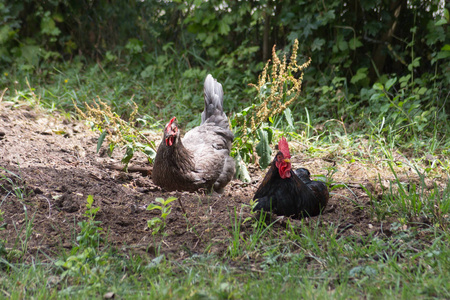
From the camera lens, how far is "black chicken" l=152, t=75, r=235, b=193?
13.0 feet

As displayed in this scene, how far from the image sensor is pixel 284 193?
334cm

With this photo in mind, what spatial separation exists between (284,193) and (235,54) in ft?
13.7

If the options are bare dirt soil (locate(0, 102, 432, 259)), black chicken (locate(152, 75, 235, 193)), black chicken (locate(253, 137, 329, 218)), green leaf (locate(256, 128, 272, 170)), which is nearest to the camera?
bare dirt soil (locate(0, 102, 432, 259))

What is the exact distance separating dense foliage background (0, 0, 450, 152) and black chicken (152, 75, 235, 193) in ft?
4.15

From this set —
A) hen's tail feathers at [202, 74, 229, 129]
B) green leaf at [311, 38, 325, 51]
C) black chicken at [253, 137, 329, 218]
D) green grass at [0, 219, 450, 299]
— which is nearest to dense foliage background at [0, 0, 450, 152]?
green leaf at [311, 38, 325, 51]

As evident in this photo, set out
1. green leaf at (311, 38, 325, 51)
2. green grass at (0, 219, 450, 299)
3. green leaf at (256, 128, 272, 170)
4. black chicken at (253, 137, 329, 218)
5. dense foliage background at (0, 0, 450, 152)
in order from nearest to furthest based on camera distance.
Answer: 1. green grass at (0, 219, 450, 299)
2. black chicken at (253, 137, 329, 218)
3. green leaf at (256, 128, 272, 170)
4. dense foliage background at (0, 0, 450, 152)
5. green leaf at (311, 38, 325, 51)

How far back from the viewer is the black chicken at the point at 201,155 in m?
3.96

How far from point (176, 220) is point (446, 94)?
4.05m

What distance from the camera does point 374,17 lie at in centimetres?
608

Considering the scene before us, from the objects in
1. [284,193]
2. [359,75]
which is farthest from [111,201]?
[359,75]

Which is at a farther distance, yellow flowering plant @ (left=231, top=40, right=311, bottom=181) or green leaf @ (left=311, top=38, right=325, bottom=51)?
green leaf @ (left=311, top=38, right=325, bottom=51)

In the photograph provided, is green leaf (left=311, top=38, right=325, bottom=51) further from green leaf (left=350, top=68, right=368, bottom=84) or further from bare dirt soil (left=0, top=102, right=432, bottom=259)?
bare dirt soil (left=0, top=102, right=432, bottom=259)

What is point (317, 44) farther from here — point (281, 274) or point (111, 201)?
point (281, 274)

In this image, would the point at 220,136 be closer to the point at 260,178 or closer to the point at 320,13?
the point at 260,178
